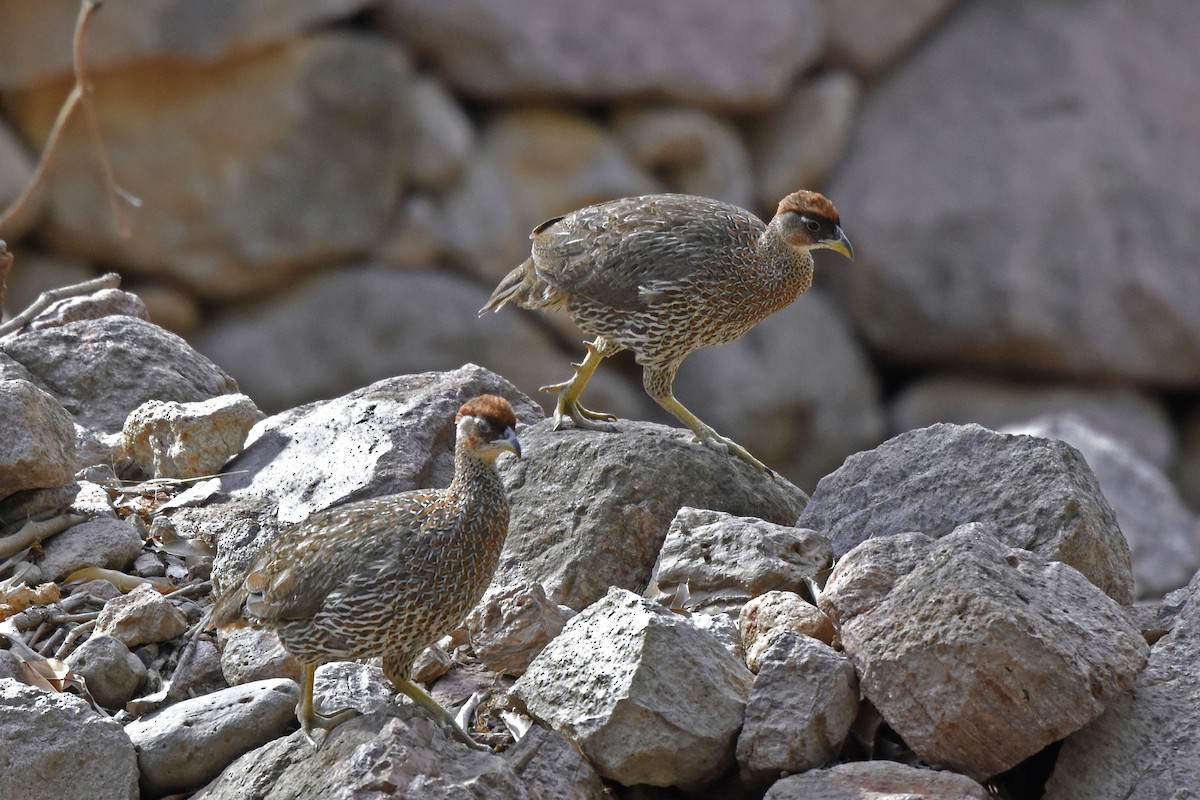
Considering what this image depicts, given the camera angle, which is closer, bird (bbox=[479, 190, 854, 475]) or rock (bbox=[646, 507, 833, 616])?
rock (bbox=[646, 507, 833, 616])

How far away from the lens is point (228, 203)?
14.9 metres

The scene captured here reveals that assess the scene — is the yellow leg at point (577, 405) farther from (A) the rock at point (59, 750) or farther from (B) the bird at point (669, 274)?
(A) the rock at point (59, 750)

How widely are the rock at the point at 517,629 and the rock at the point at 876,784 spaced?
107 centimetres

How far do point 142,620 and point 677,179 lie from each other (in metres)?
11.9

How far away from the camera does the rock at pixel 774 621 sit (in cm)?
466

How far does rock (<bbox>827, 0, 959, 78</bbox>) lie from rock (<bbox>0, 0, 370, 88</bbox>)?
614 centimetres

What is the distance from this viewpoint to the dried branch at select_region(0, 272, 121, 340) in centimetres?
682

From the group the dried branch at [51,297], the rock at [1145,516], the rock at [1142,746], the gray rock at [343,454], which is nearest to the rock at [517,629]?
the gray rock at [343,454]

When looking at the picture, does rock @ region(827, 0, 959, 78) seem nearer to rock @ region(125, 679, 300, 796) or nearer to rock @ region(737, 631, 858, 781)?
rock @ region(737, 631, 858, 781)

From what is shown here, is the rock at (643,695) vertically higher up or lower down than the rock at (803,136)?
higher up

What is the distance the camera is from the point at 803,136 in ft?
55.5

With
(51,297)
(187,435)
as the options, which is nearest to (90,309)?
(51,297)

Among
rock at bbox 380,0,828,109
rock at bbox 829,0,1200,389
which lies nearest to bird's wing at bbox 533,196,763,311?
rock at bbox 380,0,828,109

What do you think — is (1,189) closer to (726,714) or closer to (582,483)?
(582,483)
